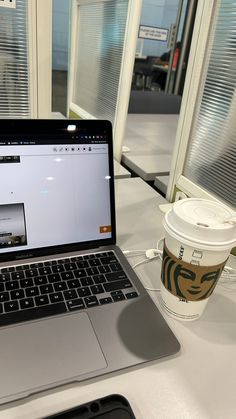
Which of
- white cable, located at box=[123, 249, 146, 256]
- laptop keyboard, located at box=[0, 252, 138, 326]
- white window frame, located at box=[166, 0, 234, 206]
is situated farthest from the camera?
white window frame, located at box=[166, 0, 234, 206]

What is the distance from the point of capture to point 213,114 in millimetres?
833

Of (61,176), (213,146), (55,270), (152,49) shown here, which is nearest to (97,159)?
(61,176)

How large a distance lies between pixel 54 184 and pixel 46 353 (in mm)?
293

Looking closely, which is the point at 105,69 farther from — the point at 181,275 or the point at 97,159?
the point at 181,275

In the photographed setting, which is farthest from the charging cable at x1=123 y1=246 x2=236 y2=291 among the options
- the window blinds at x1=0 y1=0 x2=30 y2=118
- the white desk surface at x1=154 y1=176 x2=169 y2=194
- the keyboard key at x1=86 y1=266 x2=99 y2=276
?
the window blinds at x1=0 y1=0 x2=30 y2=118

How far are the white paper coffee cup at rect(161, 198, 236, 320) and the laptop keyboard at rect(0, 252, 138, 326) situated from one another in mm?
82

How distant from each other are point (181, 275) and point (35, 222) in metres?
0.28

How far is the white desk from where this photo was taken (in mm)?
1240

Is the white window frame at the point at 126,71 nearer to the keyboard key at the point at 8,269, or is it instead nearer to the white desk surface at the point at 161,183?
the white desk surface at the point at 161,183

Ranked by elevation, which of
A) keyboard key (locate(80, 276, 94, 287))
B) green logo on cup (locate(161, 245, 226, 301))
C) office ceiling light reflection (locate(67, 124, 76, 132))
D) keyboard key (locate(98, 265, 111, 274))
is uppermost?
office ceiling light reflection (locate(67, 124, 76, 132))

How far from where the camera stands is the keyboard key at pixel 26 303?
0.51 metres

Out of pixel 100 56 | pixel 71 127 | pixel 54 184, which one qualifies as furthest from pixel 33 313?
pixel 100 56

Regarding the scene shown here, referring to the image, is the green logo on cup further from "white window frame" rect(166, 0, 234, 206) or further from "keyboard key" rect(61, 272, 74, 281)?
"white window frame" rect(166, 0, 234, 206)

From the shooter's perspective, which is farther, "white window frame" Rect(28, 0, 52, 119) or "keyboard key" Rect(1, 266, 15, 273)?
"white window frame" Rect(28, 0, 52, 119)
